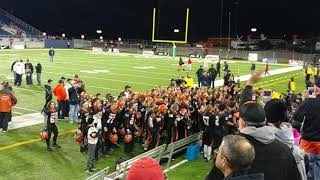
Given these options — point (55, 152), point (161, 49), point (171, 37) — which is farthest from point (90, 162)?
point (161, 49)

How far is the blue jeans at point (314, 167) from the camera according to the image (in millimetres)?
5536

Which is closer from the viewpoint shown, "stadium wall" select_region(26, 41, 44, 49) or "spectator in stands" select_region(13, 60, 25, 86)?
"spectator in stands" select_region(13, 60, 25, 86)

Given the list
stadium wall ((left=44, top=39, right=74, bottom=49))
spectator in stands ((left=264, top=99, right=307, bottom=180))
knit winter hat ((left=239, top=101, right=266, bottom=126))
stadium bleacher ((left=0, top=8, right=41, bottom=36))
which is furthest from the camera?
stadium bleacher ((left=0, top=8, right=41, bottom=36))

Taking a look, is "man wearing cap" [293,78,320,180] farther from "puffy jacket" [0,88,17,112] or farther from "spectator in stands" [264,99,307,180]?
"puffy jacket" [0,88,17,112]

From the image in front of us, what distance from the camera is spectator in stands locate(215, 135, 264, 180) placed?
2.81m

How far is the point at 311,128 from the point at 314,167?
1.99 ft

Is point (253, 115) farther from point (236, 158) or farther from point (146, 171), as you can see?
point (146, 171)

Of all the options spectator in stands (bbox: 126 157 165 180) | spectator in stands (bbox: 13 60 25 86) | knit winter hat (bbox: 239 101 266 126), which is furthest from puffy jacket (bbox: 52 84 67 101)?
spectator in stands (bbox: 126 157 165 180)

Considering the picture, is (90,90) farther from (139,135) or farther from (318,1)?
(318,1)

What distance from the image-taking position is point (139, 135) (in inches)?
480

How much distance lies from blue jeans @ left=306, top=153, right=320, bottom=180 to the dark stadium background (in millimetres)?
50804

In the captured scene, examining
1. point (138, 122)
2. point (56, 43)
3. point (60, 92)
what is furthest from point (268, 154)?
point (56, 43)

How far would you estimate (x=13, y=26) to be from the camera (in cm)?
Answer: 6356

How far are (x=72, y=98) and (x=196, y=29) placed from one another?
4773 centimetres
